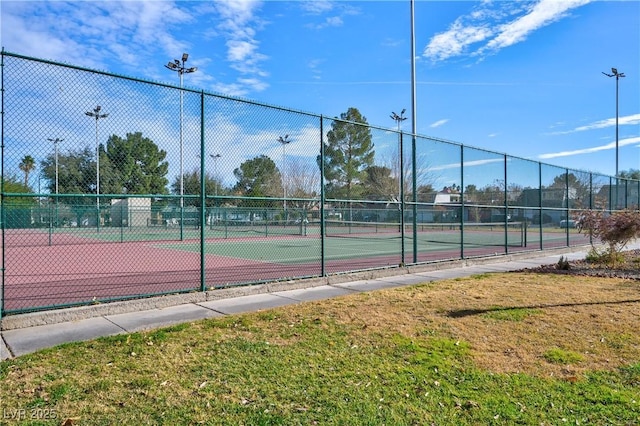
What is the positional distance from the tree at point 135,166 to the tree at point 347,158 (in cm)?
436

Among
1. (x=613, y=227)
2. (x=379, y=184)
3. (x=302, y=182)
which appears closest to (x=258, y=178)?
(x=302, y=182)

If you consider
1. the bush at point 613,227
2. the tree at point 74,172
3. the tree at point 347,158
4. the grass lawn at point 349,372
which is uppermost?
the tree at point 347,158

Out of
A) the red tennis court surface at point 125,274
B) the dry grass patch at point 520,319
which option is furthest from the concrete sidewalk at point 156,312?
the dry grass patch at point 520,319

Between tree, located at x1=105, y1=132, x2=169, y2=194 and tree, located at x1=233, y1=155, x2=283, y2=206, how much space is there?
1531 mm

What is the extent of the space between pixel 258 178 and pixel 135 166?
283 cm

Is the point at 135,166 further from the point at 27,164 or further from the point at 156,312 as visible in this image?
the point at 156,312

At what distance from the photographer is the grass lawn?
10.6 feet

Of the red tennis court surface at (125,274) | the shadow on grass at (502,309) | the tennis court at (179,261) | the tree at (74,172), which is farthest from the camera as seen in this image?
the tennis court at (179,261)

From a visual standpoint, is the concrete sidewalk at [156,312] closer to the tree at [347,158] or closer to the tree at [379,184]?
the tree at [347,158]

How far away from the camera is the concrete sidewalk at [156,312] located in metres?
5.06

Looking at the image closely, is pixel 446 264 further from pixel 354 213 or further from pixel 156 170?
pixel 354 213

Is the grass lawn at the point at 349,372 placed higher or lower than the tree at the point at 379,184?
lower

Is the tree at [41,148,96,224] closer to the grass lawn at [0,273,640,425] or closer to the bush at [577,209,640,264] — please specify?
the grass lawn at [0,273,640,425]

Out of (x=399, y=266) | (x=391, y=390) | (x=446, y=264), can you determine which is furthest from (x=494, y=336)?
(x=446, y=264)
